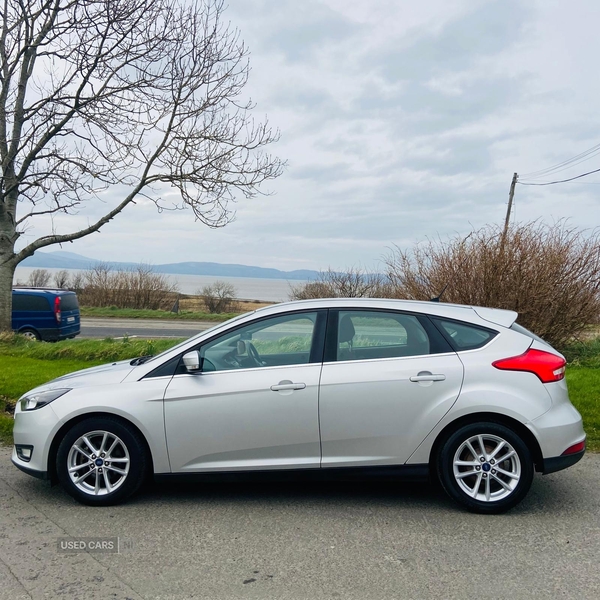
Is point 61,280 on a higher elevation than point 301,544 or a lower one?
higher

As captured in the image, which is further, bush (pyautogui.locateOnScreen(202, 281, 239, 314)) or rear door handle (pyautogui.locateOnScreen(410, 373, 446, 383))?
bush (pyautogui.locateOnScreen(202, 281, 239, 314))

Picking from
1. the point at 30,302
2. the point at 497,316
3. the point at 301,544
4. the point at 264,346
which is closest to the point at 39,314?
the point at 30,302

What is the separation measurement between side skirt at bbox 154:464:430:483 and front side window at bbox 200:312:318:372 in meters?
0.78

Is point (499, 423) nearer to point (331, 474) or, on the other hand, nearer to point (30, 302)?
point (331, 474)

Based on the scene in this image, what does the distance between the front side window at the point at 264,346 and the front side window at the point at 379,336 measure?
260mm

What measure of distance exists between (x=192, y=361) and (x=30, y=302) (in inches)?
583

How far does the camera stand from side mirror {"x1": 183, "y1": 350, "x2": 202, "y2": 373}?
15.2ft

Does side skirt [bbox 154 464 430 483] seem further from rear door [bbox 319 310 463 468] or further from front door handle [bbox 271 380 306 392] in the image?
front door handle [bbox 271 380 306 392]

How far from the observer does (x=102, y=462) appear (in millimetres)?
4680

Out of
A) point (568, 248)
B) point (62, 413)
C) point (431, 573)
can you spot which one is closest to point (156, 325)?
point (568, 248)

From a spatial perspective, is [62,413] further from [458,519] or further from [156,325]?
[156,325]

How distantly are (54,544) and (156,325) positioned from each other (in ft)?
68.9

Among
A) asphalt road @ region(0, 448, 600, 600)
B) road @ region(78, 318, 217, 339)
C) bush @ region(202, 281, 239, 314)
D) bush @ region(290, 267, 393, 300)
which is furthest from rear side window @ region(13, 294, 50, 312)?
bush @ region(202, 281, 239, 314)

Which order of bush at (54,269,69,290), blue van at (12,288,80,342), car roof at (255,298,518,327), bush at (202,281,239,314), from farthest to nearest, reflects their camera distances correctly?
bush at (54,269,69,290)
bush at (202,281,239,314)
blue van at (12,288,80,342)
car roof at (255,298,518,327)
